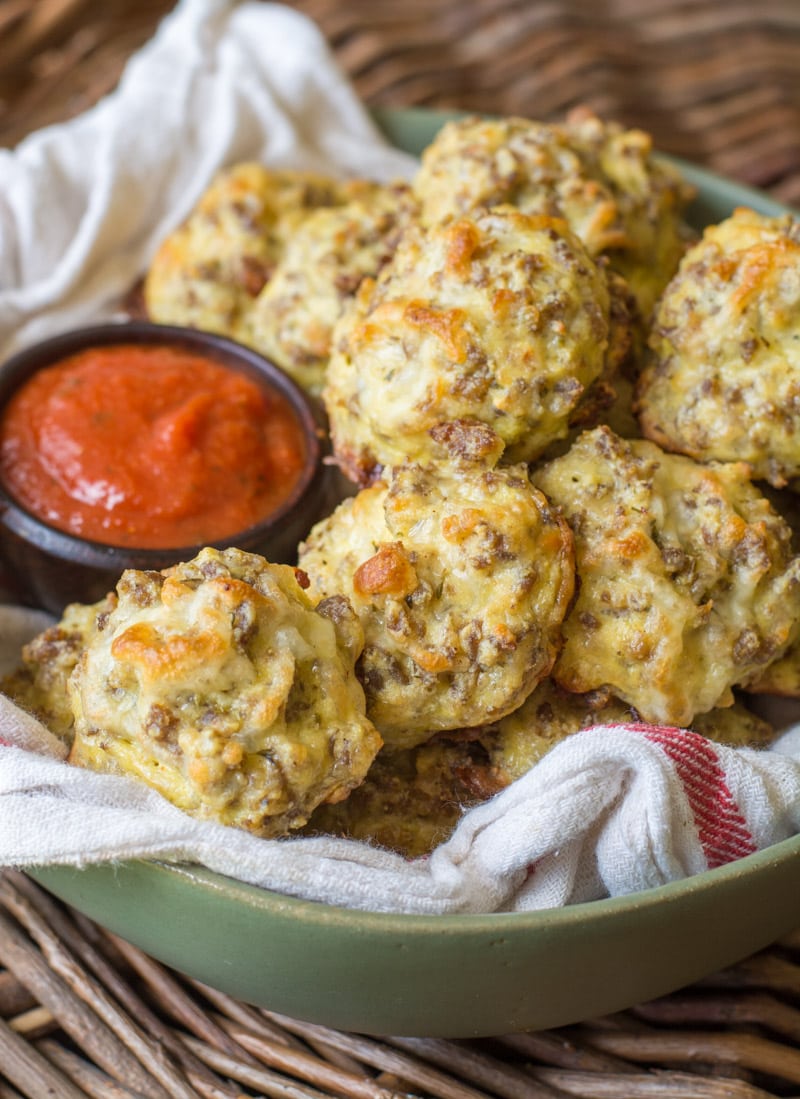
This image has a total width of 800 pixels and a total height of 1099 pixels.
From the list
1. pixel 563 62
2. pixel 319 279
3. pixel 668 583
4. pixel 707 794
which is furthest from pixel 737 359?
pixel 563 62

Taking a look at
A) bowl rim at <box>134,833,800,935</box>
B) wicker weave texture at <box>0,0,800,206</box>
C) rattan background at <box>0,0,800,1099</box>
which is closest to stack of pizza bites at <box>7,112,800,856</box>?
bowl rim at <box>134,833,800,935</box>

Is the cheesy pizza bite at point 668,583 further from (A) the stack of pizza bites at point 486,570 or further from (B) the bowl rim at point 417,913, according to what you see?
(B) the bowl rim at point 417,913

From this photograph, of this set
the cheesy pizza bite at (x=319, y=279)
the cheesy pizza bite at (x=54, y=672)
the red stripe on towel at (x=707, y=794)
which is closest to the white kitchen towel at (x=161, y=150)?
the cheesy pizza bite at (x=319, y=279)

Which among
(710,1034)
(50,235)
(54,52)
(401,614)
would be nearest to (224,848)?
(401,614)

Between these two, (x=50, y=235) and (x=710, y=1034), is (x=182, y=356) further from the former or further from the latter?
(x=710, y=1034)

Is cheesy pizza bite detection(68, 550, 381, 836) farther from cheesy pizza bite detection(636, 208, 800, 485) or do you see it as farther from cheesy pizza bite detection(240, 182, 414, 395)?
cheesy pizza bite detection(240, 182, 414, 395)

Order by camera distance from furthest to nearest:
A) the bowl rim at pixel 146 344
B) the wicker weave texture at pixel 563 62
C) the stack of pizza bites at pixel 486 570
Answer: the wicker weave texture at pixel 563 62 → the bowl rim at pixel 146 344 → the stack of pizza bites at pixel 486 570
